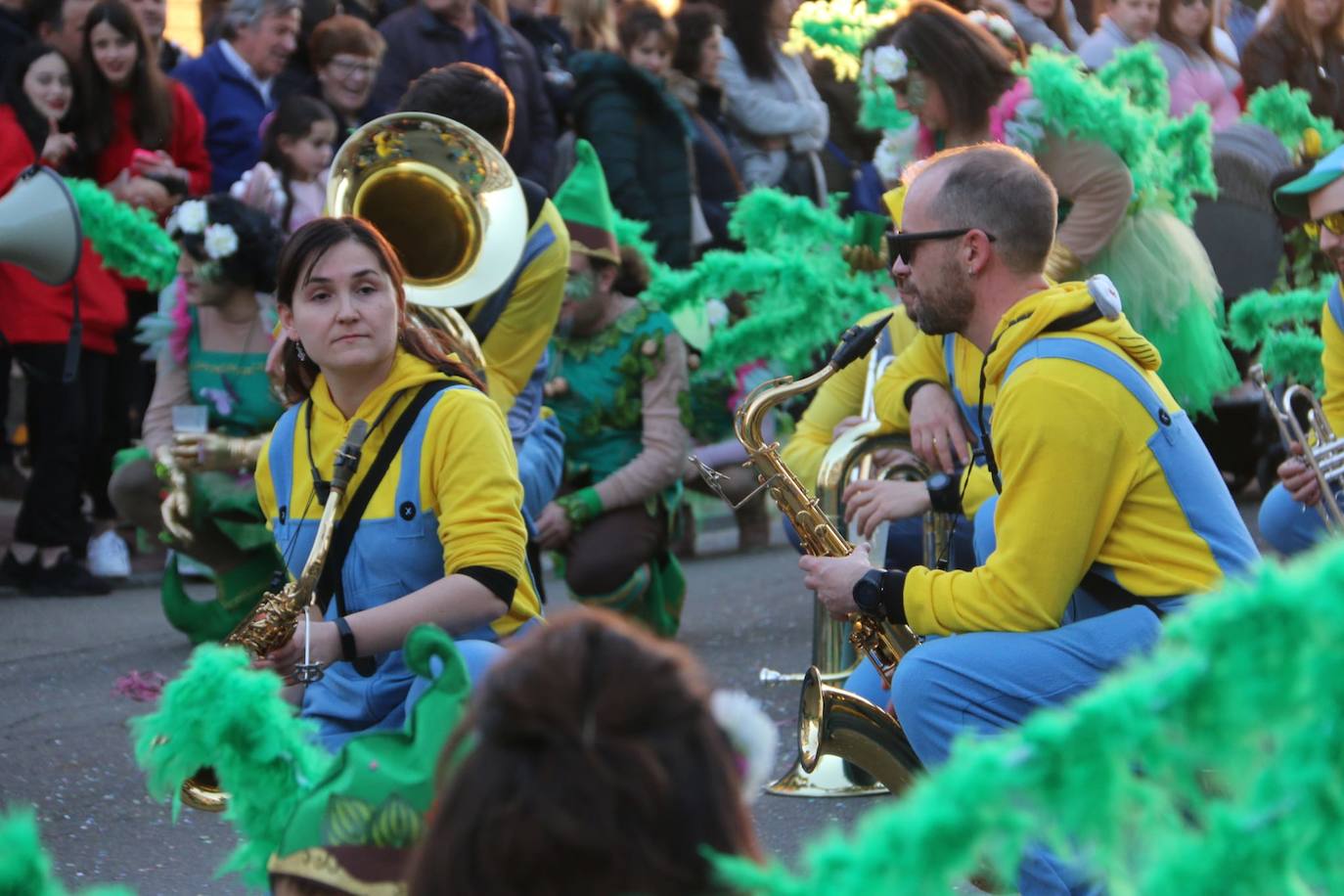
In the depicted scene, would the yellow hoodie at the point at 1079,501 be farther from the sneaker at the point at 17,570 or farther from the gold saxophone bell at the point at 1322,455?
the sneaker at the point at 17,570

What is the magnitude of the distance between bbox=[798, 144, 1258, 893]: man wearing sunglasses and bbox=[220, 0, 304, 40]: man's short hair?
5091mm

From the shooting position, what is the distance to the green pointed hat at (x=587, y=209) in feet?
20.1

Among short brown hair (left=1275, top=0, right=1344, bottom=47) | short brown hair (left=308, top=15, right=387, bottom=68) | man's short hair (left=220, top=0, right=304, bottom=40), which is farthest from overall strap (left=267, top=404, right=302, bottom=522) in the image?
short brown hair (left=1275, top=0, right=1344, bottom=47)

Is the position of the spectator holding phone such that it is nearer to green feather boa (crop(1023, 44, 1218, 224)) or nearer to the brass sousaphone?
the brass sousaphone

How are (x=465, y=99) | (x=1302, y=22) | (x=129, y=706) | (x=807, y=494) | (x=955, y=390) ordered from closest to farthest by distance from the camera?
(x=807, y=494), (x=955, y=390), (x=465, y=99), (x=129, y=706), (x=1302, y=22)

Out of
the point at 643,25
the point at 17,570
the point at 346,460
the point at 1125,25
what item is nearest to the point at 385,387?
the point at 346,460

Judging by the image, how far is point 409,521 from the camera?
345cm

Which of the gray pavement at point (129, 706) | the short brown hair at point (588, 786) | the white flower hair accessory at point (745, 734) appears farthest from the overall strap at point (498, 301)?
the short brown hair at point (588, 786)

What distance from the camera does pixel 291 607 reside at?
336cm

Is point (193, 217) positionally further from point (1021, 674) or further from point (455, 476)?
point (1021, 674)

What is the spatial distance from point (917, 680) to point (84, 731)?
9.70ft

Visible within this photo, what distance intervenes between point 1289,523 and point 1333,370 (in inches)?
16.5

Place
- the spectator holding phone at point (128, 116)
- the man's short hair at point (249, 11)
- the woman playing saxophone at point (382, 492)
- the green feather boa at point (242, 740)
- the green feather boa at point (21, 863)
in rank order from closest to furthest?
the green feather boa at point (21, 863) < the green feather boa at point (242, 740) < the woman playing saxophone at point (382, 492) < the spectator holding phone at point (128, 116) < the man's short hair at point (249, 11)

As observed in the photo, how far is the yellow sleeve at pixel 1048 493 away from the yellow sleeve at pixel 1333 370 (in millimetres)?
2088
